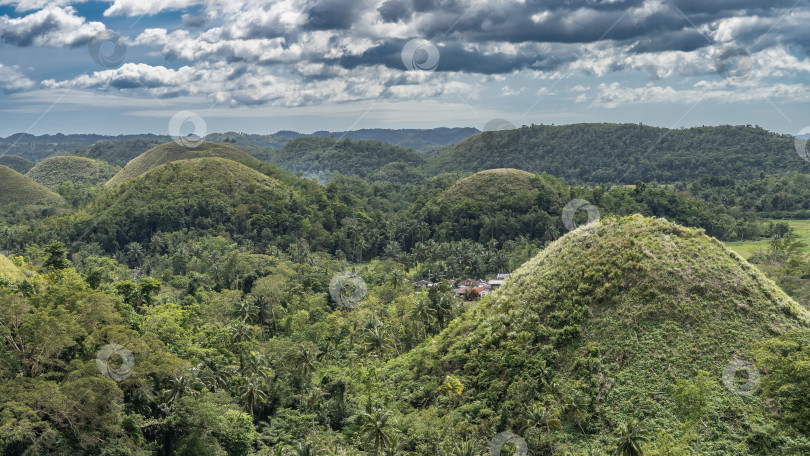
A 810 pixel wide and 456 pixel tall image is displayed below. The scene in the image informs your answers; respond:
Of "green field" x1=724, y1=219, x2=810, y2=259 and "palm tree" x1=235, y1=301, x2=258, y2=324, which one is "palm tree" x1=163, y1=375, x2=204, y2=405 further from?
"green field" x1=724, y1=219, x2=810, y2=259

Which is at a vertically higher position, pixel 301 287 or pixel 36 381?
pixel 36 381

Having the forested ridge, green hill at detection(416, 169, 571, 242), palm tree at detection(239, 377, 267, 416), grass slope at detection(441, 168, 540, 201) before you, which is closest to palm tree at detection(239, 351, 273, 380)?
the forested ridge

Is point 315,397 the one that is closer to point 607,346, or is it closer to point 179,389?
point 179,389

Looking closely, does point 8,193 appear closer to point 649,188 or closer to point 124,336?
point 124,336

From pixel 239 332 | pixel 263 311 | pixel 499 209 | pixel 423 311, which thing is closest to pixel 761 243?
pixel 499 209

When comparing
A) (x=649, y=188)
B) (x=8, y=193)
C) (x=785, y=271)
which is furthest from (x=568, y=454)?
(x=8, y=193)

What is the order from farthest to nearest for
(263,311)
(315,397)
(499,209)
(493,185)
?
(493,185) < (499,209) < (263,311) < (315,397)
